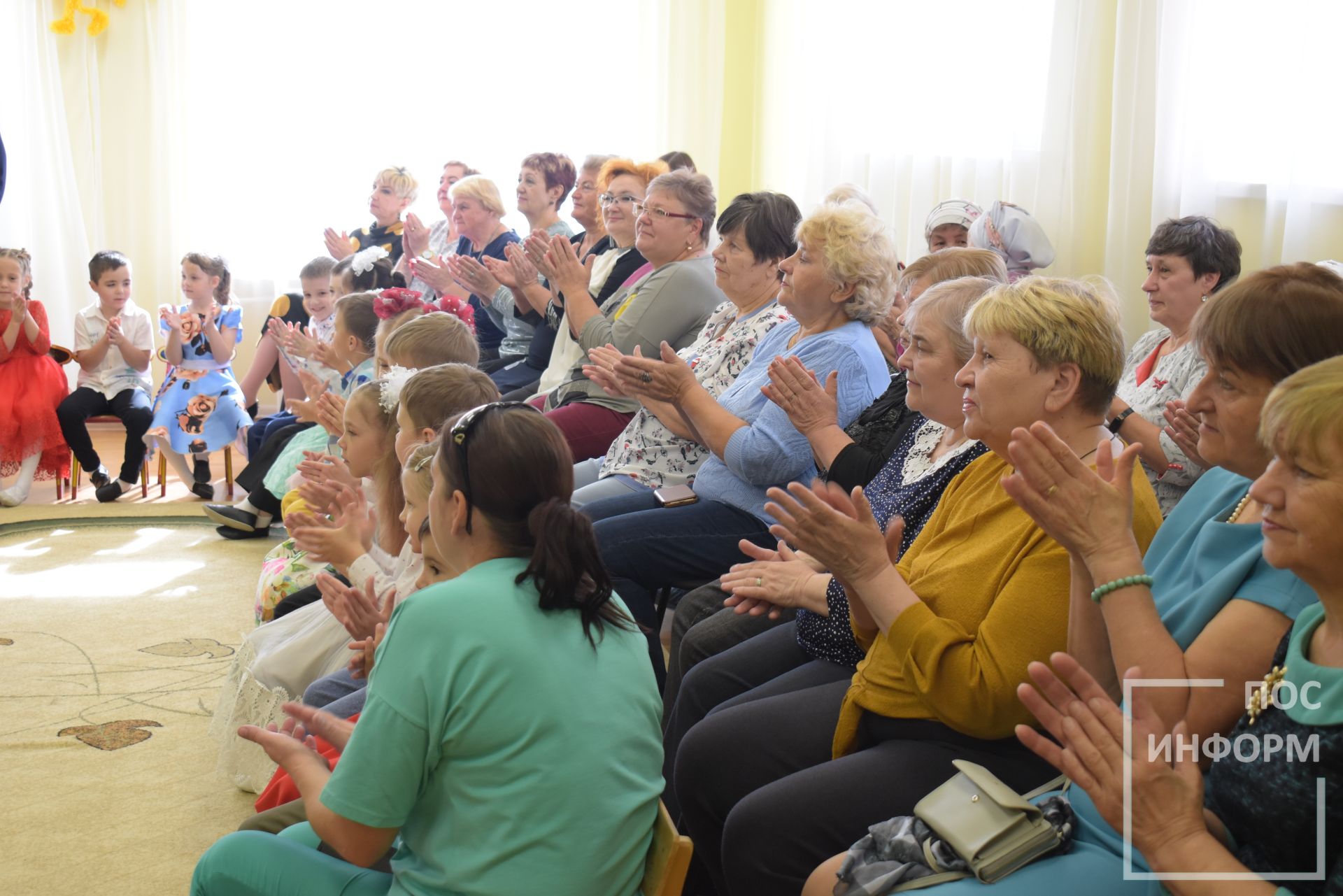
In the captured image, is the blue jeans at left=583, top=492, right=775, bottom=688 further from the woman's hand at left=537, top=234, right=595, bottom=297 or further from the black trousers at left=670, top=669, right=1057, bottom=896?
the woman's hand at left=537, top=234, right=595, bottom=297

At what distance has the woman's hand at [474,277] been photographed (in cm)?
424

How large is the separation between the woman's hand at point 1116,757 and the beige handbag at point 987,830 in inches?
5.9

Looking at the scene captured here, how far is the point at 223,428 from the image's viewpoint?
5.64 meters

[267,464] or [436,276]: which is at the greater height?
[436,276]

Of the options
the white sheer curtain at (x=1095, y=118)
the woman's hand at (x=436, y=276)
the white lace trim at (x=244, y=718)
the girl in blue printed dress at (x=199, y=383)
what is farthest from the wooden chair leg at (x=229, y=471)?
the white lace trim at (x=244, y=718)

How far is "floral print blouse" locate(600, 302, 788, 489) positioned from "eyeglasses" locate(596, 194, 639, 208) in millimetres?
998

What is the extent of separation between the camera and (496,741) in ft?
4.36

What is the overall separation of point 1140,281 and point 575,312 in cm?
184

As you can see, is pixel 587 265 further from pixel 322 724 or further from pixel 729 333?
pixel 322 724

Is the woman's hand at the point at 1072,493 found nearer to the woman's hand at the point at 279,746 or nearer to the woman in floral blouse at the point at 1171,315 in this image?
the woman's hand at the point at 279,746

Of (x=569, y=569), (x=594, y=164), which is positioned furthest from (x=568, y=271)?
(x=569, y=569)

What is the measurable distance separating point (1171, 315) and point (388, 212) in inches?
158

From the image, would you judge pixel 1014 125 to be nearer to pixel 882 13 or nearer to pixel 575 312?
pixel 882 13

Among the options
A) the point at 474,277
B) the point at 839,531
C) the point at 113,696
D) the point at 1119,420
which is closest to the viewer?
the point at 839,531
